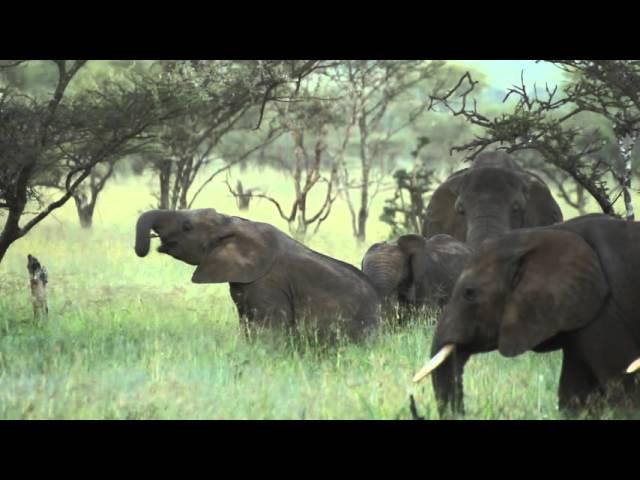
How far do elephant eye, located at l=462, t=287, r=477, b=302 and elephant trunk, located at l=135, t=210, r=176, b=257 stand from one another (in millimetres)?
3270

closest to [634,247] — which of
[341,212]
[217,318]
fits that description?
[217,318]

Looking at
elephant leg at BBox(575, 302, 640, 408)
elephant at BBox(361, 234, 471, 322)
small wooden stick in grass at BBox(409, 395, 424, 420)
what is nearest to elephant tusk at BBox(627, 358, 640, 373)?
elephant leg at BBox(575, 302, 640, 408)

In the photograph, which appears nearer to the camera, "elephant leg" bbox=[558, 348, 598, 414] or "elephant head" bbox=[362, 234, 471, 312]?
"elephant leg" bbox=[558, 348, 598, 414]

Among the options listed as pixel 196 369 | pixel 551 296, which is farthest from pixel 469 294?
pixel 196 369

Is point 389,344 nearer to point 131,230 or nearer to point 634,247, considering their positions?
point 634,247

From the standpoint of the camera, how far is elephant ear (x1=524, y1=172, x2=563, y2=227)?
1019 centimetres

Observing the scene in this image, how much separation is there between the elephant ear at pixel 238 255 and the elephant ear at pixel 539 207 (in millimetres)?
2555

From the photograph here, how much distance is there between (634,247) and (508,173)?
4.24 metres

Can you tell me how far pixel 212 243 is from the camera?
8.69m

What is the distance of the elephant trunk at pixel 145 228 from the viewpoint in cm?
837

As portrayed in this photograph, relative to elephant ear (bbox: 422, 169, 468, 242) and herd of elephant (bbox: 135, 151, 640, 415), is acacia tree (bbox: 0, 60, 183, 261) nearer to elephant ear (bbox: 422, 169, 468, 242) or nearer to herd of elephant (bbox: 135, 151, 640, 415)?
herd of elephant (bbox: 135, 151, 640, 415)

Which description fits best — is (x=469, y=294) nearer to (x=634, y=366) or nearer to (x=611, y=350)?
(x=611, y=350)

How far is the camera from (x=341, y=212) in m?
32.9

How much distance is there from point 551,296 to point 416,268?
182 inches
